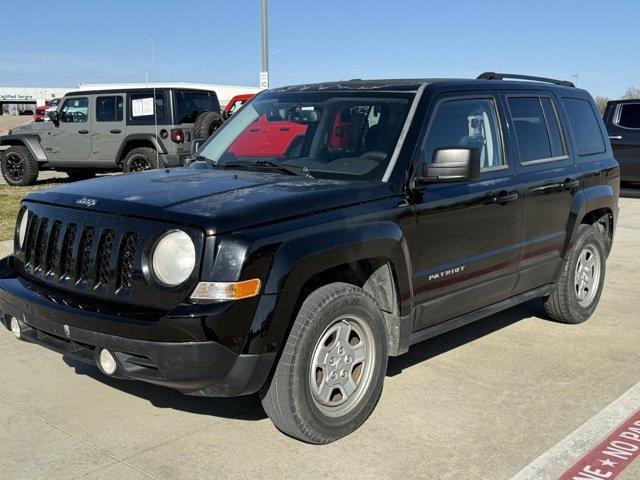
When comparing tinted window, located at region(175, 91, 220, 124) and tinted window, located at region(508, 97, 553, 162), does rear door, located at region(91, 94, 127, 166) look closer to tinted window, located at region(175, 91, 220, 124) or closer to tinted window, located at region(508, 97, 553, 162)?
tinted window, located at region(175, 91, 220, 124)

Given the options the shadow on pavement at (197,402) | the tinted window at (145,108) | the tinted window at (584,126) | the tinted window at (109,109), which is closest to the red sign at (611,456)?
the shadow on pavement at (197,402)

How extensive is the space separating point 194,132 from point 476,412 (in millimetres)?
10183

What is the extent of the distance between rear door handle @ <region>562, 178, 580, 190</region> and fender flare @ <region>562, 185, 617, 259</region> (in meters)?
0.08

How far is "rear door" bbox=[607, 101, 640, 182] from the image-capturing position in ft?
46.9

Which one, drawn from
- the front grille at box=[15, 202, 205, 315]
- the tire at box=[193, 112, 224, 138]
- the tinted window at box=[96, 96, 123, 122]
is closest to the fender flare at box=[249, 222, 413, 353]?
the front grille at box=[15, 202, 205, 315]

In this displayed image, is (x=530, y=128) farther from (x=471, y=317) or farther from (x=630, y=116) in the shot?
(x=630, y=116)

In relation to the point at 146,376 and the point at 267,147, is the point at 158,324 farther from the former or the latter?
the point at 267,147

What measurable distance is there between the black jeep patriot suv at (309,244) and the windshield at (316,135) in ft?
0.05

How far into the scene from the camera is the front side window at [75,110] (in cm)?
1473

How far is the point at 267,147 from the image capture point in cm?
473

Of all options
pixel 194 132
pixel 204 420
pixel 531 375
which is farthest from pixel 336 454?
pixel 194 132

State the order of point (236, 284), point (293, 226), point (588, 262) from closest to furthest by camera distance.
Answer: point (236, 284), point (293, 226), point (588, 262)

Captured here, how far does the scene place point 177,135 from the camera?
13602 mm

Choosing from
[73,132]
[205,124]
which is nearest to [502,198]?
[205,124]
